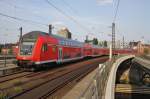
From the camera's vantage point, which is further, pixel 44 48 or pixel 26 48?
pixel 44 48

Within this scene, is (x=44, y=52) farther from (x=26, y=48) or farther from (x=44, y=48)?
(x=26, y=48)

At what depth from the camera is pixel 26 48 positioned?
78.8 feet

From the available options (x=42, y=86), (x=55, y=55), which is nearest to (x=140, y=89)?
(x=55, y=55)

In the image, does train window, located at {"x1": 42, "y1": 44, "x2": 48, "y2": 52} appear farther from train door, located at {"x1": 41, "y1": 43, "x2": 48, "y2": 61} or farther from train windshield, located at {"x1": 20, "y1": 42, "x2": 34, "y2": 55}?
train windshield, located at {"x1": 20, "y1": 42, "x2": 34, "y2": 55}

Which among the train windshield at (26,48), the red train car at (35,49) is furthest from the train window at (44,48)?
the train windshield at (26,48)

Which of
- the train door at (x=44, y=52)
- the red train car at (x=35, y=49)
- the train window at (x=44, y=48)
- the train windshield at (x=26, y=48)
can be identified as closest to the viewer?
the red train car at (x=35, y=49)

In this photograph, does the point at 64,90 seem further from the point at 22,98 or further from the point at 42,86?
the point at 22,98

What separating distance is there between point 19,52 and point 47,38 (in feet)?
9.63

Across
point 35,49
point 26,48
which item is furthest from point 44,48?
point 26,48

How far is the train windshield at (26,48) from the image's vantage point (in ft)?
78.2

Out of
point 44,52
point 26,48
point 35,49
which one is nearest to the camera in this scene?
point 35,49

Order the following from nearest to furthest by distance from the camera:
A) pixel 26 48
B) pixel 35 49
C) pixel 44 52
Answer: pixel 35 49 → pixel 26 48 → pixel 44 52

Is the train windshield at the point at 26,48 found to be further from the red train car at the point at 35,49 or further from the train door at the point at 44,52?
the train door at the point at 44,52

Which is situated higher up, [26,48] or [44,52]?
[26,48]
